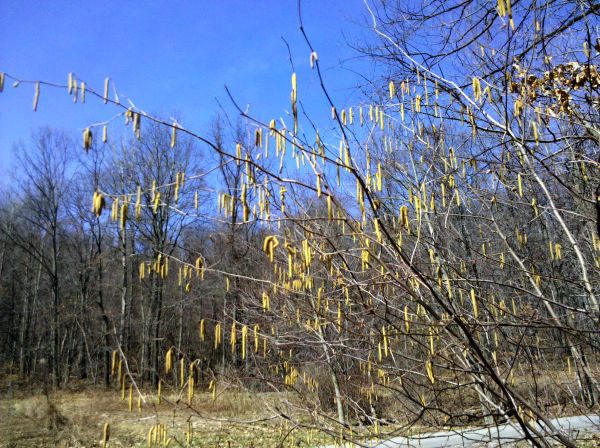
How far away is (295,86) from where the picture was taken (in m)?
1.46

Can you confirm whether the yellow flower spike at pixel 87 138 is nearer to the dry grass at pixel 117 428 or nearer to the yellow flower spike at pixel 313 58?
the yellow flower spike at pixel 313 58

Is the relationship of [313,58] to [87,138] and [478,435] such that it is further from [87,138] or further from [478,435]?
[478,435]

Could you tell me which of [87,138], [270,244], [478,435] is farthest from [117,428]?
[270,244]

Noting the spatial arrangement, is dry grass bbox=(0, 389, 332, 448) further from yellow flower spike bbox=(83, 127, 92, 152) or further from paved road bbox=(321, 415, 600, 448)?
yellow flower spike bbox=(83, 127, 92, 152)

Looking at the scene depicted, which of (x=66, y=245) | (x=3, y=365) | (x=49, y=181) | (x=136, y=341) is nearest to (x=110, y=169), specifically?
(x=49, y=181)

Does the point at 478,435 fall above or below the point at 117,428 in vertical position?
above

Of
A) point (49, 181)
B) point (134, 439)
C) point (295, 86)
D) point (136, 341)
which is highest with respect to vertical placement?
point (49, 181)

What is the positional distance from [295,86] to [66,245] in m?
21.4

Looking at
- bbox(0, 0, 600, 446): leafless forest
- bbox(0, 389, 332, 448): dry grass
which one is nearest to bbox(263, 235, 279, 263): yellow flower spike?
bbox(0, 0, 600, 446): leafless forest

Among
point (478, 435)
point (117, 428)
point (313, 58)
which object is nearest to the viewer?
point (313, 58)

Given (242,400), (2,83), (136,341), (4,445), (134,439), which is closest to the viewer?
(2,83)

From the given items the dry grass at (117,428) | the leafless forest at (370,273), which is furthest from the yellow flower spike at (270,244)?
the dry grass at (117,428)

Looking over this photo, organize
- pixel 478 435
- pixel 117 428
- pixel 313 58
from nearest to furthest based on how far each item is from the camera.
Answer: pixel 313 58 → pixel 478 435 → pixel 117 428

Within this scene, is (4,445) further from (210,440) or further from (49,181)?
(49,181)
